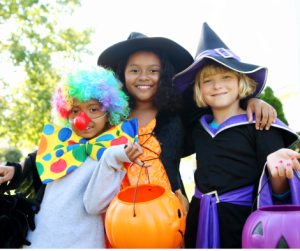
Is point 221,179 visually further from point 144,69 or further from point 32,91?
point 32,91

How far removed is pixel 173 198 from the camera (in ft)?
5.25

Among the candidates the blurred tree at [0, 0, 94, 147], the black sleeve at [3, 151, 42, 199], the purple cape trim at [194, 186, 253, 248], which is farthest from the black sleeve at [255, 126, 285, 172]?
the blurred tree at [0, 0, 94, 147]

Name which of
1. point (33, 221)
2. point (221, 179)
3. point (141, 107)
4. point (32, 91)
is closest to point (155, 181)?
point (221, 179)

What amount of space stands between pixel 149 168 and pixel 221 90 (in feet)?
3.07

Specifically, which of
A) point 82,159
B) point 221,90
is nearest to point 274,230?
point 221,90

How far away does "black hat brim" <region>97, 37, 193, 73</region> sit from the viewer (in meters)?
2.59

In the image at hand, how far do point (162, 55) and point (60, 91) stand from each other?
1131 mm

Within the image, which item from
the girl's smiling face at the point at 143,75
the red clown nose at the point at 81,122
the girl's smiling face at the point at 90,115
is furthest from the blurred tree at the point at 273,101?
the red clown nose at the point at 81,122

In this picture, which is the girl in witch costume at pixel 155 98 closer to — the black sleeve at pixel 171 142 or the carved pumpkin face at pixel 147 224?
the black sleeve at pixel 171 142

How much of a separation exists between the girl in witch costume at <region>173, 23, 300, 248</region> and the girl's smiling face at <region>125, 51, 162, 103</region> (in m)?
0.44

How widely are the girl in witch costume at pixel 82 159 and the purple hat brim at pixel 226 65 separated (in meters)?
0.63

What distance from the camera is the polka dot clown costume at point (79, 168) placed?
178 cm

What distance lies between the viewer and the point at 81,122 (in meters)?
1.97

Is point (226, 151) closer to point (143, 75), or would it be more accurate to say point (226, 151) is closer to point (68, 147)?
point (143, 75)
